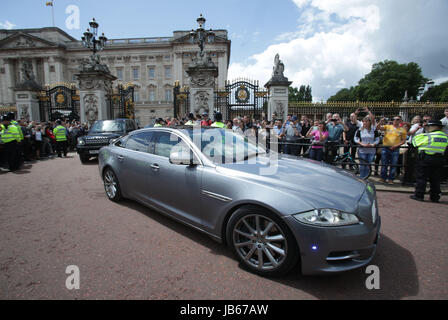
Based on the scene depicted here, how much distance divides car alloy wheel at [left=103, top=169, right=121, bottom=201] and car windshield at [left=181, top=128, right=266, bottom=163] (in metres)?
2.11

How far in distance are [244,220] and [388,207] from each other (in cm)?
380

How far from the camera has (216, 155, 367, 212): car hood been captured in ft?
7.70

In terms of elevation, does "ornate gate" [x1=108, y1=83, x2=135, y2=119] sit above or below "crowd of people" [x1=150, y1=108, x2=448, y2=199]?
above

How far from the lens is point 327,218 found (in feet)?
7.37

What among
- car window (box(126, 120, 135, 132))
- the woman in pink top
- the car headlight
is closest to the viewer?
the car headlight

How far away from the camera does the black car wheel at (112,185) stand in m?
4.72

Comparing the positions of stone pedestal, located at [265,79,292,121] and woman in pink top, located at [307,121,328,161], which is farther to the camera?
stone pedestal, located at [265,79,292,121]

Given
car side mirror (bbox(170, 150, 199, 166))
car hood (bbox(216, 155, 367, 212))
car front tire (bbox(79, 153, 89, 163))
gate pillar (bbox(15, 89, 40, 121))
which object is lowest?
car front tire (bbox(79, 153, 89, 163))

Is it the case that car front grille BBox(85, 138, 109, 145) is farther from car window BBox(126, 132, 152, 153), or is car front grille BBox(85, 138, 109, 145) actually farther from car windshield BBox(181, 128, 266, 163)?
car windshield BBox(181, 128, 266, 163)

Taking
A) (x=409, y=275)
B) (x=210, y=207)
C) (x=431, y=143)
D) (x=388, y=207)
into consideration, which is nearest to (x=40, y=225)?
(x=210, y=207)

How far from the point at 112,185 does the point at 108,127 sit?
6.47m

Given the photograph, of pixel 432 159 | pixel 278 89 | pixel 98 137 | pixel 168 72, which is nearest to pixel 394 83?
pixel 168 72

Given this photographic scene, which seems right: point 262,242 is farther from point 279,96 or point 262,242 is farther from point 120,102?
point 120,102

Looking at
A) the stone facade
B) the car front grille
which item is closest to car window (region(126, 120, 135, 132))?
the car front grille
